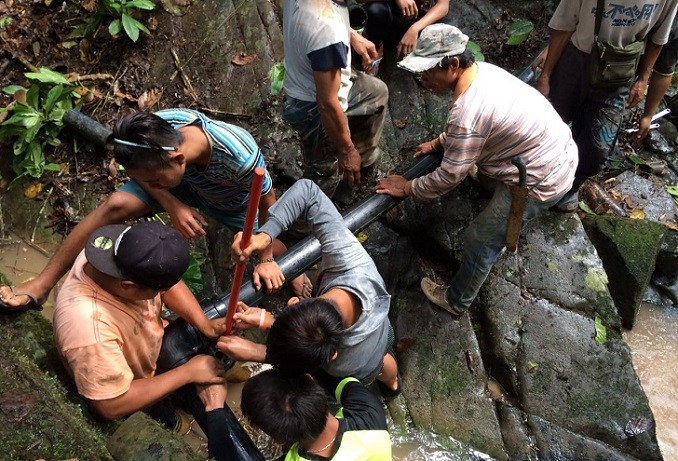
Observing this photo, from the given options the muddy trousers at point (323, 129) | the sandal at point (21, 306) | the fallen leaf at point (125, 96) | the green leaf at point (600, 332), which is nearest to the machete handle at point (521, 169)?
the muddy trousers at point (323, 129)

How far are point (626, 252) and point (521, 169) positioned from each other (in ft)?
7.07

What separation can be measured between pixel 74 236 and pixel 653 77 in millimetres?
5051

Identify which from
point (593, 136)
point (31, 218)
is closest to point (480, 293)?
point (593, 136)

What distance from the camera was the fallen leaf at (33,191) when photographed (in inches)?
228

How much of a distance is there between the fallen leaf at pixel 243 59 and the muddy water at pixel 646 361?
2884 mm

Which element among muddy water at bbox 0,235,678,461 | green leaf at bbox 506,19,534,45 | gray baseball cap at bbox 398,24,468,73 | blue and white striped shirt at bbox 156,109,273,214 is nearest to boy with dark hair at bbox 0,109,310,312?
blue and white striped shirt at bbox 156,109,273,214

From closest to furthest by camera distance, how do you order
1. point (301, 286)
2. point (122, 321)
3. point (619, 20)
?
point (122, 321), point (619, 20), point (301, 286)

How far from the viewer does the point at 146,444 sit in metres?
2.74

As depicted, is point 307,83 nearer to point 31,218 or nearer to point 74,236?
point 74,236

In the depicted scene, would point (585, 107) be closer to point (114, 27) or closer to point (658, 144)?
point (658, 144)

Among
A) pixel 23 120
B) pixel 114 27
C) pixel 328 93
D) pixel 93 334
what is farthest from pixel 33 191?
pixel 328 93

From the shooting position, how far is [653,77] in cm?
491

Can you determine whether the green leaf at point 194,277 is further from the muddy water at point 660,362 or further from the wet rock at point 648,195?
the wet rock at point 648,195

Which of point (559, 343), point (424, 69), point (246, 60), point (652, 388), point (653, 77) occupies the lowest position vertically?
point (652, 388)
